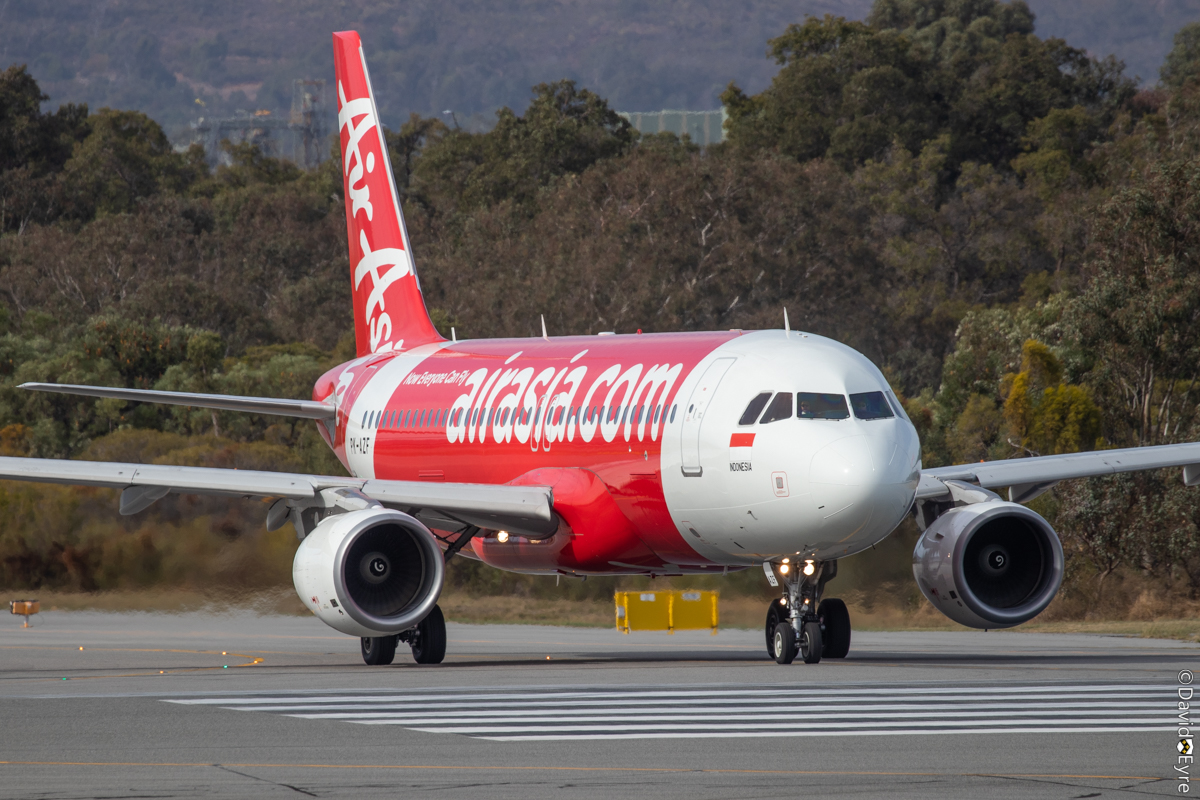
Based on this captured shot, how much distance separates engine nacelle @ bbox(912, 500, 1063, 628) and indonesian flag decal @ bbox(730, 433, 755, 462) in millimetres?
3039

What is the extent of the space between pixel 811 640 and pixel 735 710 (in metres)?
4.67

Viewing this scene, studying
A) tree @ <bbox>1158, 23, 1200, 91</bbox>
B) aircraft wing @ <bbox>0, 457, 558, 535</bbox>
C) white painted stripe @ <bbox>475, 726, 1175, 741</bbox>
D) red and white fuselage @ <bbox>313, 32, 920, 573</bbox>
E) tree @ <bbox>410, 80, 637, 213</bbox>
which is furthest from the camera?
tree @ <bbox>1158, 23, 1200, 91</bbox>

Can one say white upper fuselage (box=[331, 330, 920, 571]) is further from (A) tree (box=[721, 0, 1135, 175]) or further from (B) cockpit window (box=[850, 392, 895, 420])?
(A) tree (box=[721, 0, 1135, 175])

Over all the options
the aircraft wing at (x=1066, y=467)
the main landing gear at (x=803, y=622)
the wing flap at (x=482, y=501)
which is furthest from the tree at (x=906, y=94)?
the main landing gear at (x=803, y=622)

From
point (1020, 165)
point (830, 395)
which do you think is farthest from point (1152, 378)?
point (1020, 165)

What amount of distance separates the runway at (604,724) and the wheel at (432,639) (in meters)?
0.45

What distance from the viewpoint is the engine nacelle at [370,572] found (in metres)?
19.5

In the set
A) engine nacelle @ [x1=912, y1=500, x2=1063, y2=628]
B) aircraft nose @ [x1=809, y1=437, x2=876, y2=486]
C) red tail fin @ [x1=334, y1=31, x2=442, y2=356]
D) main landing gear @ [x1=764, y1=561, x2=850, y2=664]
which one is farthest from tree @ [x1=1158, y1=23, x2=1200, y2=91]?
aircraft nose @ [x1=809, y1=437, x2=876, y2=486]

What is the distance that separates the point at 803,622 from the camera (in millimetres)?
19469

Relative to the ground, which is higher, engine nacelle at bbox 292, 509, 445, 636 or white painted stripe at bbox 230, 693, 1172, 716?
engine nacelle at bbox 292, 509, 445, 636

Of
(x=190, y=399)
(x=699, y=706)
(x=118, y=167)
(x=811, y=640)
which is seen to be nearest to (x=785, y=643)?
(x=811, y=640)

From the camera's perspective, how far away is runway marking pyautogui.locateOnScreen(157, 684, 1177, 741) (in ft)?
43.8

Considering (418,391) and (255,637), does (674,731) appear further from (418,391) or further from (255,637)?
(255,637)

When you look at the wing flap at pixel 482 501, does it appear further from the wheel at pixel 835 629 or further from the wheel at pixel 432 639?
the wheel at pixel 835 629
